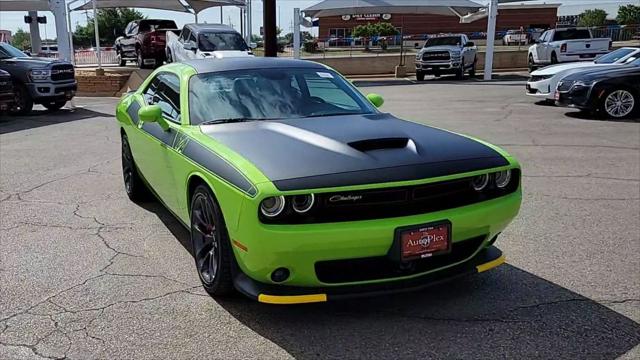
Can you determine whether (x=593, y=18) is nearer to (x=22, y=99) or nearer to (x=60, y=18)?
(x=60, y=18)

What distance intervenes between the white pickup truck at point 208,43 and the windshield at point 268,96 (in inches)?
571

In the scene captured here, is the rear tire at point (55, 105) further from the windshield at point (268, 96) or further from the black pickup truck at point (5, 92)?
the windshield at point (268, 96)

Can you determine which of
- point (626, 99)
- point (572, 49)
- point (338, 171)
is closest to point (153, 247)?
point (338, 171)

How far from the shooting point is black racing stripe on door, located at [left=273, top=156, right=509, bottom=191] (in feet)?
9.37

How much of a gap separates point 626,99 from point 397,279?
10.5m

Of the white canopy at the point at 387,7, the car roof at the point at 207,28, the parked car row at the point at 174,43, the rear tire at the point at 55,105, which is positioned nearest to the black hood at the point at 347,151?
the rear tire at the point at 55,105

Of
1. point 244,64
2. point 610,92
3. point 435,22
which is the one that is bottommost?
point 610,92

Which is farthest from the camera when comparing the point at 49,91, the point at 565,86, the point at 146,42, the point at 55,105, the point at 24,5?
the point at 146,42

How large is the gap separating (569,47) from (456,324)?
2401 cm

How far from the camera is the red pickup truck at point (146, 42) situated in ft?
77.3

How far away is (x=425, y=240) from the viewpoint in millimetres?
3008

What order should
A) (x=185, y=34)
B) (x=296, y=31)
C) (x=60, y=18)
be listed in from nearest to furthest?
1. (x=60, y=18)
2. (x=185, y=34)
3. (x=296, y=31)

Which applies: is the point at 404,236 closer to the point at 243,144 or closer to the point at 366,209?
the point at 366,209

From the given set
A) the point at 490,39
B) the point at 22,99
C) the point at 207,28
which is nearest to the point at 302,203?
the point at 22,99
